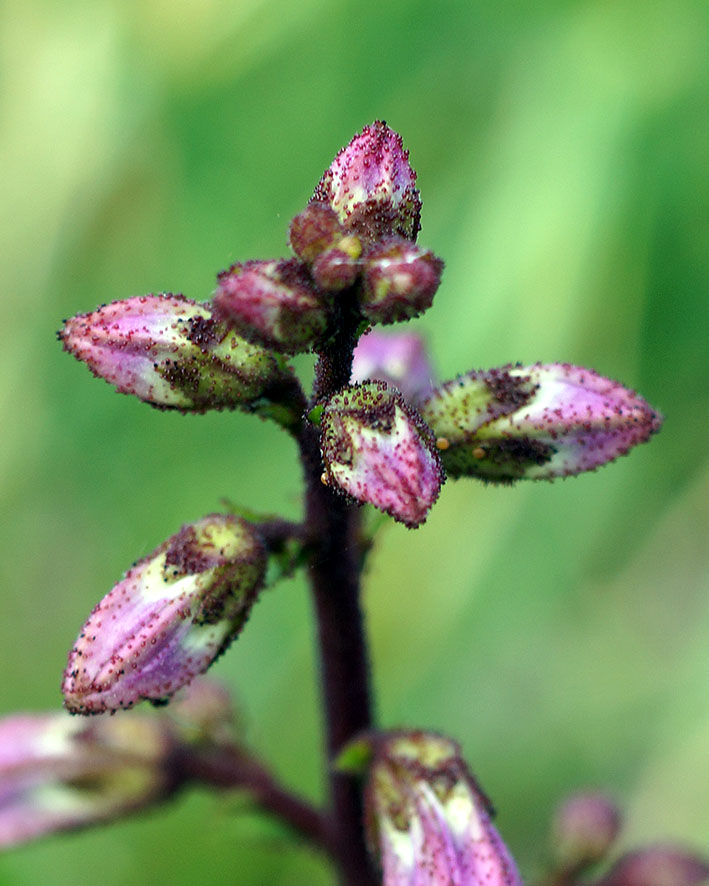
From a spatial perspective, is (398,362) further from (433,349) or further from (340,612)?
(433,349)

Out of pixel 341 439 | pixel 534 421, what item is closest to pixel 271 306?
pixel 341 439

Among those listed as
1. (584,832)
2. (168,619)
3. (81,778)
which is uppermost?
(168,619)

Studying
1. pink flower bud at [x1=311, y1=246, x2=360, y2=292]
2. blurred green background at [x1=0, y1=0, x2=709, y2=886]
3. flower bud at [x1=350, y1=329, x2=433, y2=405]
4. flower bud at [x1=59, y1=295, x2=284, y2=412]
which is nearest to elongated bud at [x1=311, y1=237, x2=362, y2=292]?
pink flower bud at [x1=311, y1=246, x2=360, y2=292]

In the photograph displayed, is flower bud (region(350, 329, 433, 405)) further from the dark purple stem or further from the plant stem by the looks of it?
the dark purple stem

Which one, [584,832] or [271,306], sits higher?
[271,306]

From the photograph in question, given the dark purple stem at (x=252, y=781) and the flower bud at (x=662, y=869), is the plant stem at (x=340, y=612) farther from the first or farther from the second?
the flower bud at (x=662, y=869)

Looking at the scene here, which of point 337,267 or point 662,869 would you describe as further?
point 662,869
